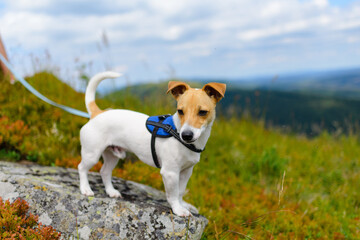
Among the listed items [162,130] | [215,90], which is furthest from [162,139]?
[215,90]

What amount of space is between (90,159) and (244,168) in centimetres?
410

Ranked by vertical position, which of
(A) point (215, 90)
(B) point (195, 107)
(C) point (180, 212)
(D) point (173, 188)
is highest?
(A) point (215, 90)

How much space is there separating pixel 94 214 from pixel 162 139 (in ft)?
3.83

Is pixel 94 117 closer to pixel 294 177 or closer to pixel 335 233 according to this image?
pixel 335 233

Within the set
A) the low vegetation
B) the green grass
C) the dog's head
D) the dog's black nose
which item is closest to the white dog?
the dog's head

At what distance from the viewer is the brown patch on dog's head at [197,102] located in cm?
284

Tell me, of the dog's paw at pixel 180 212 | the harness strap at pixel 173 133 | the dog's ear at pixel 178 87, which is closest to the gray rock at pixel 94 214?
Result: the dog's paw at pixel 180 212

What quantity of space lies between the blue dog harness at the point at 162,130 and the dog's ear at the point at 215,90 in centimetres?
58

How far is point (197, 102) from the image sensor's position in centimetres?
287

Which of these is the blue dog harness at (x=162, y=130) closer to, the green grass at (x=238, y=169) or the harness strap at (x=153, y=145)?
the harness strap at (x=153, y=145)

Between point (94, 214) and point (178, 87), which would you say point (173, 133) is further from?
point (94, 214)

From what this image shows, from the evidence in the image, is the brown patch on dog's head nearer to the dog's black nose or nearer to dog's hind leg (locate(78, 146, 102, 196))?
the dog's black nose

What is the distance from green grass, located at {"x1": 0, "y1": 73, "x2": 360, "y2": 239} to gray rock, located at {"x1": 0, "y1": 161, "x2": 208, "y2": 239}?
799mm

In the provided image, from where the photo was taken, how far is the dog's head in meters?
2.72
